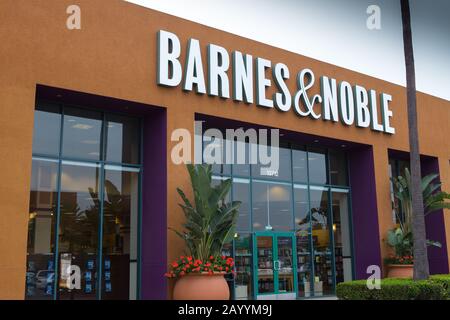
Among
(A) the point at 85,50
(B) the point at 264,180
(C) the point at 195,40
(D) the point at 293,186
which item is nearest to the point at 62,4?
(A) the point at 85,50

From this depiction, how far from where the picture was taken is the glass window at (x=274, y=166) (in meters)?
17.7

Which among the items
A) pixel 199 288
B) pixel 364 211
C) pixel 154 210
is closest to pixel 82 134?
pixel 154 210

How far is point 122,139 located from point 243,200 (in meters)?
4.39

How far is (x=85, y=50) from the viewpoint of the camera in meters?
13.2

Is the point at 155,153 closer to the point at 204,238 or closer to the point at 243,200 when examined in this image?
the point at 204,238

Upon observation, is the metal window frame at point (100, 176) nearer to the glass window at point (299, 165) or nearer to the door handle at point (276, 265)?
the door handle at point (276, 265)

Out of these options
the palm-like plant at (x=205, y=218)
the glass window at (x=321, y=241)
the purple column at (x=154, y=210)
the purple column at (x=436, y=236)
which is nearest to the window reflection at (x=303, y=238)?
the glass window at (x=321, y=241)

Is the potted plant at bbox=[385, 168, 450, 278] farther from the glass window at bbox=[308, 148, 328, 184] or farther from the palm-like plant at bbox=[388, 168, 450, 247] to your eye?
the glass window at bbox=[308, 148, 328, 184]

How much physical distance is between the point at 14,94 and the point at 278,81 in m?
8.06

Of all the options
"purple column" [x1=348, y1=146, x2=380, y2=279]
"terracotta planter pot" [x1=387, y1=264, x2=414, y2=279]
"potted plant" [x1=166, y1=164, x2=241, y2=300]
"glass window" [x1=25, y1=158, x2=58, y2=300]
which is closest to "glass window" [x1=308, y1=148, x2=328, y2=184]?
"purple column" [x1=348, y1=146, x2=380, y2=279]

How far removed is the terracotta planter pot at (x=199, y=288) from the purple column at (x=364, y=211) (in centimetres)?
799

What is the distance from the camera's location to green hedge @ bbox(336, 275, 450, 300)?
13.4 m

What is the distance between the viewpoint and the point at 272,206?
1773 cm
